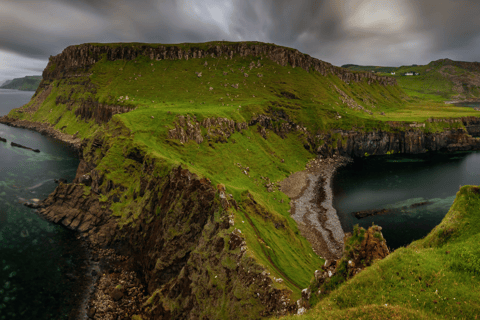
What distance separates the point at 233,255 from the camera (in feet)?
112

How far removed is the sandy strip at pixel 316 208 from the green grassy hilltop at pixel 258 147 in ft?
14.3

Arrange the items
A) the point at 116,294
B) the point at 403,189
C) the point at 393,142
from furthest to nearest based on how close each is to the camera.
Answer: the point at 393,142, the point at 403,189, the point at 116,294

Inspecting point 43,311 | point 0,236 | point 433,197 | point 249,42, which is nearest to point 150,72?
point 249,42

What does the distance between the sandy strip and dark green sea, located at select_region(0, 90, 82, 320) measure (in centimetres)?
5281

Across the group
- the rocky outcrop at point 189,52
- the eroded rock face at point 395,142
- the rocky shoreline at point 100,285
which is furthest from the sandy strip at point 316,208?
the rocky outcrop at point 189,52

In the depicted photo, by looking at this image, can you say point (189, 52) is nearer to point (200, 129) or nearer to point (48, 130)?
point (48, 130)

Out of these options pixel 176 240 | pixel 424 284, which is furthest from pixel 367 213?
pixel 424 284

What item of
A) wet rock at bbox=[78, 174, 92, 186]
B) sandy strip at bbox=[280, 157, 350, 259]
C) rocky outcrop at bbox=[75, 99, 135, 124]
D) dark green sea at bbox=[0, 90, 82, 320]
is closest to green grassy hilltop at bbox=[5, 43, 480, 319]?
rocky outcrop at bbox=[75, 99, 135, 124]

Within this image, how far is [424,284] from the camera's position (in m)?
15.8

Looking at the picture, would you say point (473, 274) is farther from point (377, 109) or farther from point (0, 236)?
point (377, 109)

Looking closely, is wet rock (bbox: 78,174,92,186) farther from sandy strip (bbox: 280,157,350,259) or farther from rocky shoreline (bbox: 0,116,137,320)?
sandy strip (bbox: 280,157,350,259)

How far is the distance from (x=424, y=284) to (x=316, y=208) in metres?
61.5

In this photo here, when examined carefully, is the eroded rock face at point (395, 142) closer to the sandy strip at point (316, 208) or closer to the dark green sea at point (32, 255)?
the sandy strip at point (316, 208)

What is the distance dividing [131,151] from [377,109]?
19597 cm
